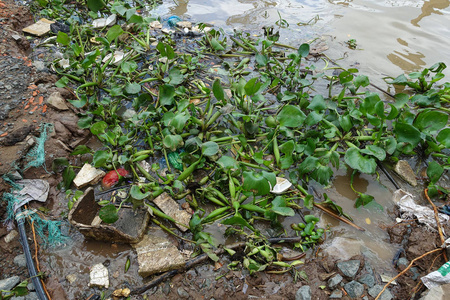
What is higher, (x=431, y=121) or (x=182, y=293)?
(x=431, y=121)

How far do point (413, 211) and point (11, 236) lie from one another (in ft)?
9.42

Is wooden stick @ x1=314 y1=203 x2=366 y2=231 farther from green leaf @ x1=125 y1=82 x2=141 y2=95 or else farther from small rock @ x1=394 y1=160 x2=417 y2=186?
green leaf @ x1=125 y1=82 x2=141 y2=95

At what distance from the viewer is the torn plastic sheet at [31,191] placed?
81.3 inches

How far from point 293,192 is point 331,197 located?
1.07 ft

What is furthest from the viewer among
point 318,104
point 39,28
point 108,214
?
point 39,28

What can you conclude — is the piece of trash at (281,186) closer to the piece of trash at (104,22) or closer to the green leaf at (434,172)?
the green leaf at (434,172)

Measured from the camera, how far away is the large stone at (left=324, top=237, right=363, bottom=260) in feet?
6.44

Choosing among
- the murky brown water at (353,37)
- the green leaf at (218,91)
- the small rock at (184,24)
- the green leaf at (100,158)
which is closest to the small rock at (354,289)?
the murky brown water at (353,37)

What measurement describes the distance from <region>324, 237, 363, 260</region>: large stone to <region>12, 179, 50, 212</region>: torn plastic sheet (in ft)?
6.91

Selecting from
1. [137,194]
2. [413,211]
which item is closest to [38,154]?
[137,194]

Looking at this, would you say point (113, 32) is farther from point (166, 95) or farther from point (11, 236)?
point (11, 236)

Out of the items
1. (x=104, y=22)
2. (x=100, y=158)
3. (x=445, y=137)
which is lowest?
(x=100, y=158)

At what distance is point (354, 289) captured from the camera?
1772 millimetres

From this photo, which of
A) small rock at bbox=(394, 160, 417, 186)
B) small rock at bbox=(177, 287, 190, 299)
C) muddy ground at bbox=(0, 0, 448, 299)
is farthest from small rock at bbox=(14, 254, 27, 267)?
small rock at bbox=(394, 160, 417, 186)
